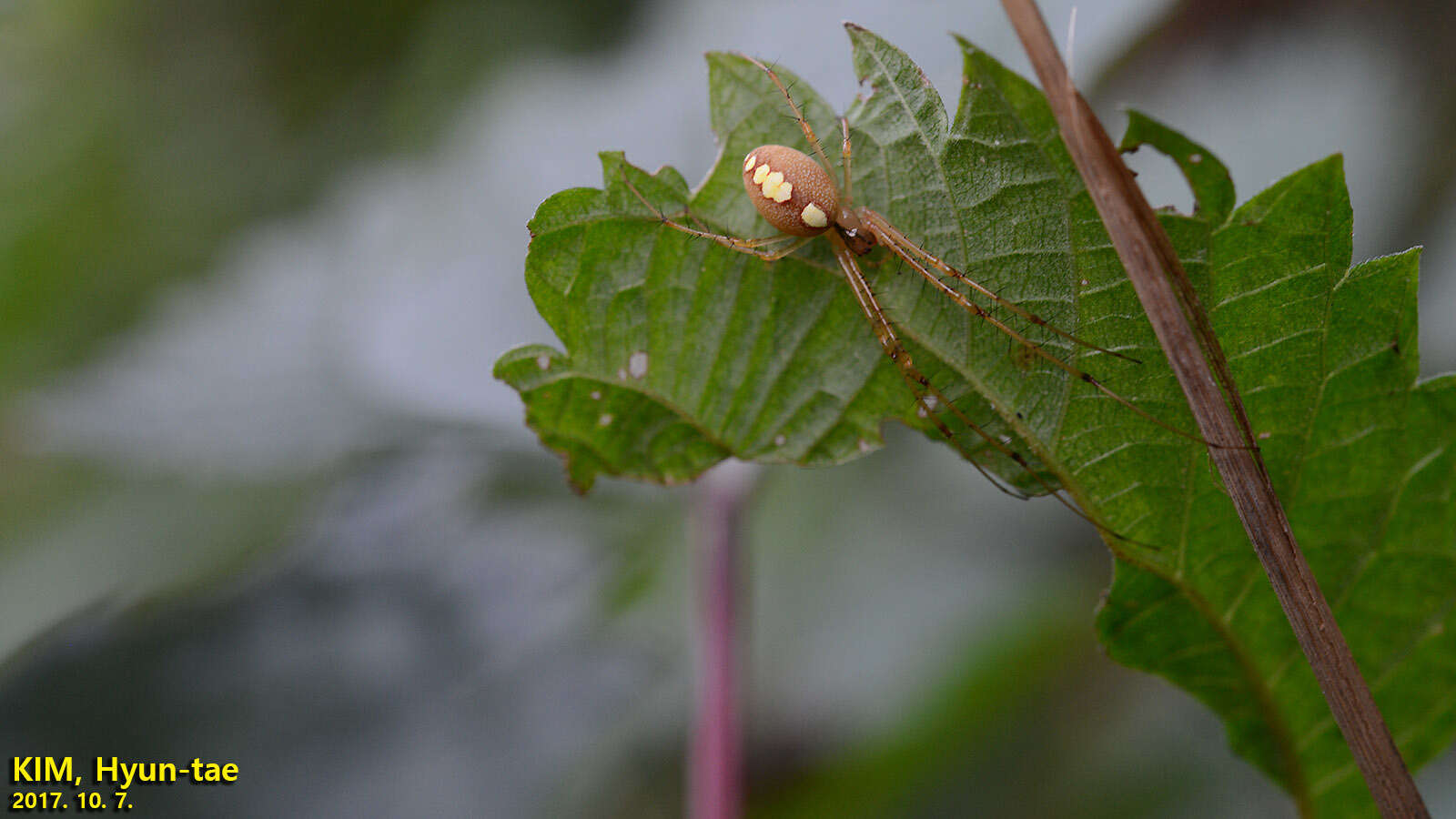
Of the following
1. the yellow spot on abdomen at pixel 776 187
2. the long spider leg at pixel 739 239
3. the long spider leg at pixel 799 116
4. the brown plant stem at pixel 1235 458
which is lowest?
the brown plant stem at pixel 1235 458

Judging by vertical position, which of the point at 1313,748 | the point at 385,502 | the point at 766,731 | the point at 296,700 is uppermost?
the point at 385,502

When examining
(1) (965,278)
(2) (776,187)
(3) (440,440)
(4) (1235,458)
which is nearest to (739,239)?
(2) (776,187)

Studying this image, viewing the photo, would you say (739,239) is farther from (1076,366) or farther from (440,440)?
(440,440)

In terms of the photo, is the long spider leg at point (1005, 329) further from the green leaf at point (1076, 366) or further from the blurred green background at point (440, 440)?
the blurred green background at point (440, 440)

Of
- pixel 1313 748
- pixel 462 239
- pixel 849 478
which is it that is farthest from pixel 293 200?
pixel 1313 748

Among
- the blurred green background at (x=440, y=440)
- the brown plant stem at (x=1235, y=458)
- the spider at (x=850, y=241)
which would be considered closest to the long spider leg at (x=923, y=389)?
the spider at (x=850, y=241)

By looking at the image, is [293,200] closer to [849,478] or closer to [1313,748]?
[849,478]
